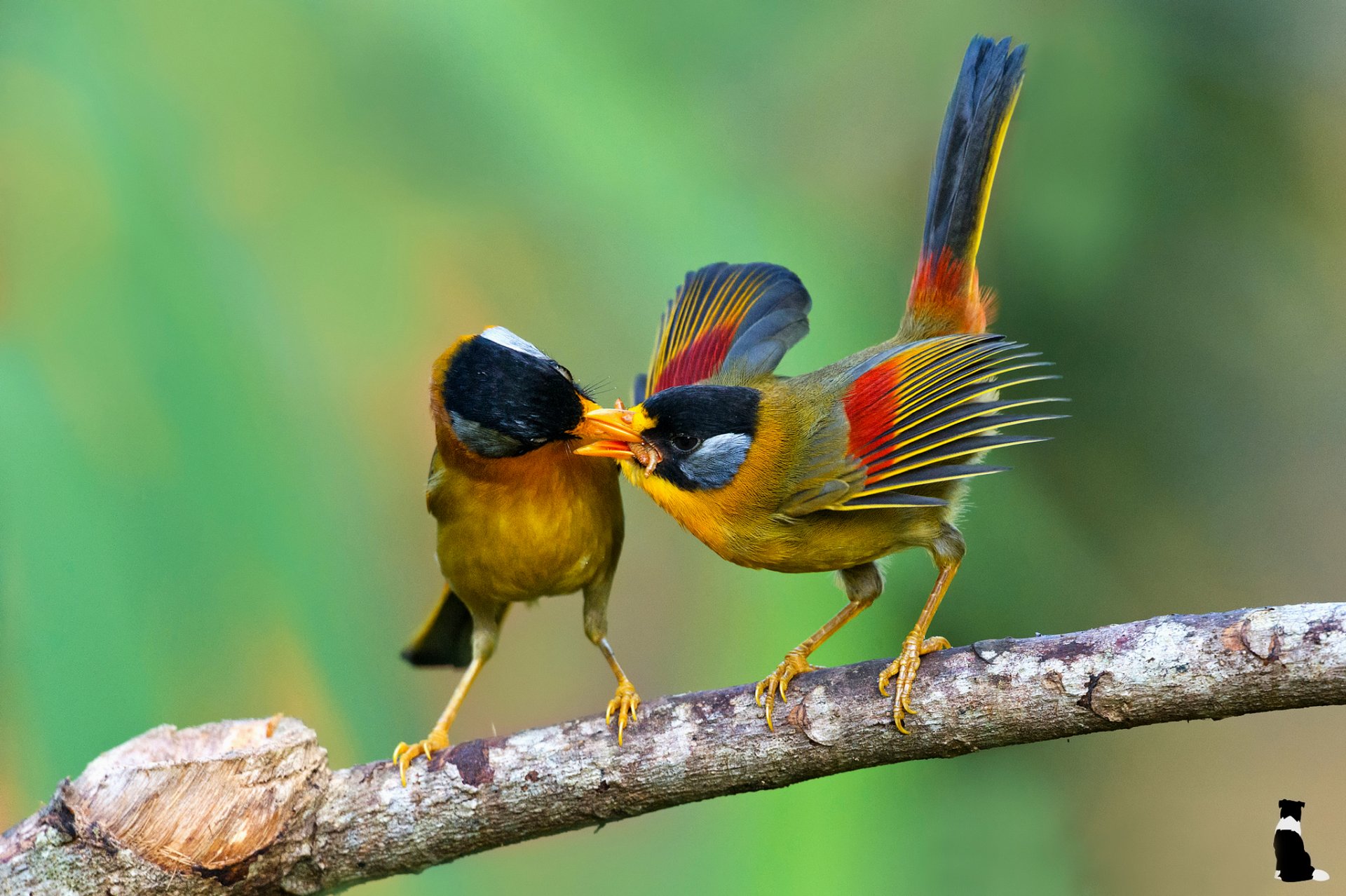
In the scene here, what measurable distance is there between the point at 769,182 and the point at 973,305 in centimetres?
123

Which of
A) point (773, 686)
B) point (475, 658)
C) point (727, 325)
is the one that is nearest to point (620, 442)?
point (773, 686)

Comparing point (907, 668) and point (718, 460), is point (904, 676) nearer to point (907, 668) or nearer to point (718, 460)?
point (907, 668)

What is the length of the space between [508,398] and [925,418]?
832 mm

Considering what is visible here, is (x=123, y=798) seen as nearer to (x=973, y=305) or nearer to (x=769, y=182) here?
(x=973, y=305)

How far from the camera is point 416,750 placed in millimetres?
2373

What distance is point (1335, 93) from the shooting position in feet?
12.0

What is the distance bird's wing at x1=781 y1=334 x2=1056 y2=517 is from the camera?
2.11 m

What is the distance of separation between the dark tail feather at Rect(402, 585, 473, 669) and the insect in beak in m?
0.94

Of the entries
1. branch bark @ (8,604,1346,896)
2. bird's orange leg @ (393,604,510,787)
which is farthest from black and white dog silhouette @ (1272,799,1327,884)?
bird's orange leg @ (393,604,510,787)

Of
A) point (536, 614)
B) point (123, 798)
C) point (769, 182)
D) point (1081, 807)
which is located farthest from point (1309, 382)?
point (123, 798)

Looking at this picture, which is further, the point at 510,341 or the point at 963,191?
the point at 963,191

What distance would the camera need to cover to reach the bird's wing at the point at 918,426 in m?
2.11

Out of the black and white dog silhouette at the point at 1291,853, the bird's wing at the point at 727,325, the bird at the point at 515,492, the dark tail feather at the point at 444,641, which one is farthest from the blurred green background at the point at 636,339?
the black and white dog silhouette at the point at 1291,853

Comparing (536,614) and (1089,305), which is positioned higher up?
(1089,305)
